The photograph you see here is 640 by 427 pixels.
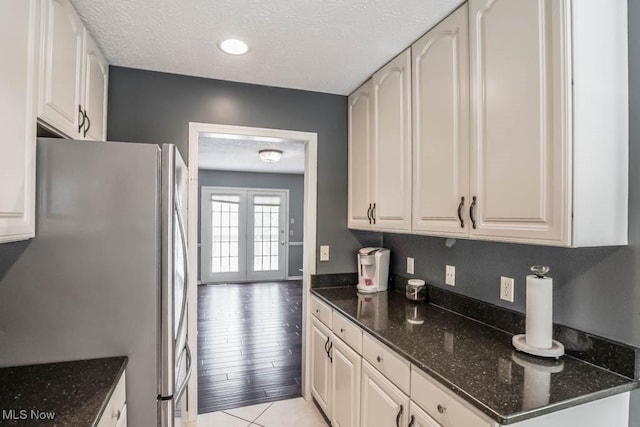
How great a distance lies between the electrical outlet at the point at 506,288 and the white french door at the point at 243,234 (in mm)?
5843

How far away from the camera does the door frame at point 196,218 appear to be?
2.34 metres

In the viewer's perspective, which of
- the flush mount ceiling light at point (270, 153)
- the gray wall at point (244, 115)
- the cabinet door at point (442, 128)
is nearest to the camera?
the cabinet door at point (442, 128)

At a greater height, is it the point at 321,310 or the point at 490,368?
the point at 490,368

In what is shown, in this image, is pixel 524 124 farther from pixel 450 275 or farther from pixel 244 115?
pixel 244 115

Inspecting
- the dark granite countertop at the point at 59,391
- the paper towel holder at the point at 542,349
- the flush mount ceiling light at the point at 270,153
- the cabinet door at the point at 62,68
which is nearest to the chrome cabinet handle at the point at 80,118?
Answer: the cabinet door at the point at 62,68

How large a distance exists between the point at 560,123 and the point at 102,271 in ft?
5.72

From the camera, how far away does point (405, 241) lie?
250 centimetres

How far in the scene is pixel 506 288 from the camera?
164cm

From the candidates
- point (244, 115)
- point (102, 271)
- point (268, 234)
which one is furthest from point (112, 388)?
point (268, 234)

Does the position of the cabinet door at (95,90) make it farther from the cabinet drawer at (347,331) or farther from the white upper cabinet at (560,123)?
the white upper cabinet at (560,123)

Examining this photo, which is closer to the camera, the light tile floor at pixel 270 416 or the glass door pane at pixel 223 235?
the light tile floor at pixel 270 416

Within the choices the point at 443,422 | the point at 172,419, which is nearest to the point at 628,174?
the point at 443,422

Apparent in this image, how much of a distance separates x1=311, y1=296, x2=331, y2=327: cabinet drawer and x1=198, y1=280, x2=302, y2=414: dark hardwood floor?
76cm

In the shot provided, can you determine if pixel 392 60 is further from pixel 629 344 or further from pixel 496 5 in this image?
pixel 629 344
